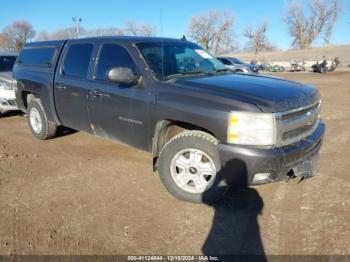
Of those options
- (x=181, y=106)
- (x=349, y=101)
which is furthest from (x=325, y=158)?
(x=349, y=101)

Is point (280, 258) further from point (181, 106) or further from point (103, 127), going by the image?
point (103, 127)

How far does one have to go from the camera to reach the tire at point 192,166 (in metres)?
3.75

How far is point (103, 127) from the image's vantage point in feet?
15.9

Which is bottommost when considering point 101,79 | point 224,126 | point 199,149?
point 199,149

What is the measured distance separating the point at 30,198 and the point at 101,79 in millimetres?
1785

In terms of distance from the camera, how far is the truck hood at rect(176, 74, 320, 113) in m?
3.52

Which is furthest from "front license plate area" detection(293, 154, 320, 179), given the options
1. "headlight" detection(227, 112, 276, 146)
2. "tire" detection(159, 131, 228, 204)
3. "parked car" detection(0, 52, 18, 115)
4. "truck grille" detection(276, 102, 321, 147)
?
"parked car" detection(0, 52, 18, 115)

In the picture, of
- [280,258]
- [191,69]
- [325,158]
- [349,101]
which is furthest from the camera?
[349,101]

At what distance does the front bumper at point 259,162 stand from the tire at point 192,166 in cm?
15

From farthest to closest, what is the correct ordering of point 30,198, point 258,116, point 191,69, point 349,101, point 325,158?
point 349,101, point 325,158, point 191,69, point 30,198, point 258,116

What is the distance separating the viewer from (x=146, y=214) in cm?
378

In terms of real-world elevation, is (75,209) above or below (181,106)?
below

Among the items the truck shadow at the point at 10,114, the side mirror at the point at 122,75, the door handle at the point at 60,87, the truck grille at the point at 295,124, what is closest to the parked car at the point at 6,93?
the truck shadow at the point at 10,114

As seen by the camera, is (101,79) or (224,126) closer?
(224,126)
